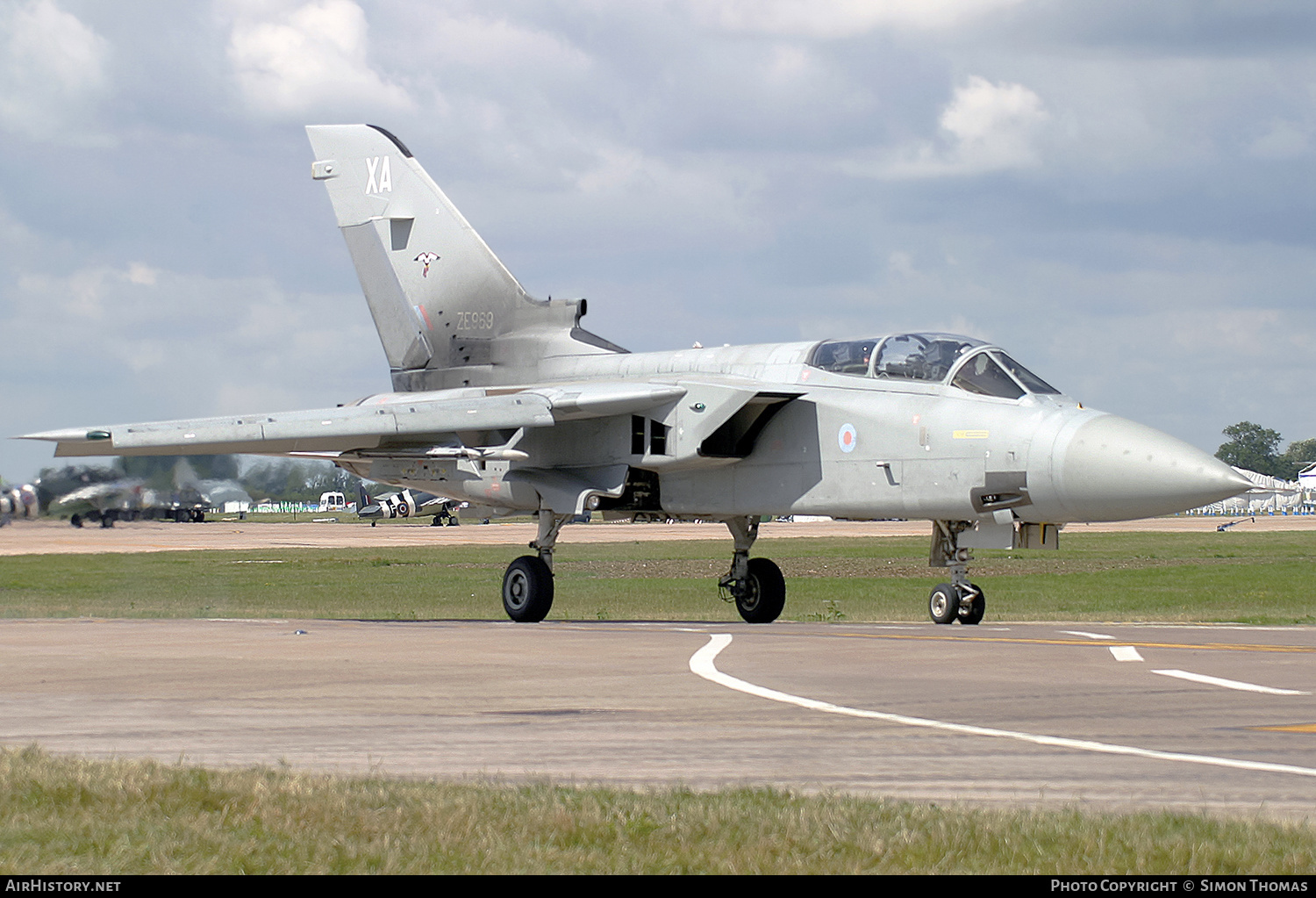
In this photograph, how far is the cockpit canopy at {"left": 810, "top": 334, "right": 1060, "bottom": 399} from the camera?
16250 millimetres

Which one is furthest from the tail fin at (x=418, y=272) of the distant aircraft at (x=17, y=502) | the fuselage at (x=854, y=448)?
the distant aircraft at (x=17, y=502)

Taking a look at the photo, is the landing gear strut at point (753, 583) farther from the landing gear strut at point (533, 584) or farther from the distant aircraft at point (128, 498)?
the distant aircraft at point (128, 498)

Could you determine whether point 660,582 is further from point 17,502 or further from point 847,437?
point 847,437

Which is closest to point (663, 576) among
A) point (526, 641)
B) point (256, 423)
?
point (256, 423)

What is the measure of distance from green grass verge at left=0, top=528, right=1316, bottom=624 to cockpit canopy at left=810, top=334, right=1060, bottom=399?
16.5ft

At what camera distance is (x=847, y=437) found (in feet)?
56.5

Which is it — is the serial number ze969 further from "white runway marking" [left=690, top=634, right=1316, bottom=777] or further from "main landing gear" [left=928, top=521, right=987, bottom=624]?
"white runway marking" [left=690, top=634, right=1316, bottom=777]

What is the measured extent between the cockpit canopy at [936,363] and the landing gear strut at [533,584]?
4.35 meters

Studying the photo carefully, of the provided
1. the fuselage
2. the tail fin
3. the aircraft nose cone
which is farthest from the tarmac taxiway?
the tail fin

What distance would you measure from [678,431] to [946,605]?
12.9ft

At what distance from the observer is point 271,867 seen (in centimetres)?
500

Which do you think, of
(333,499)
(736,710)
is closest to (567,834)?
(736,710)

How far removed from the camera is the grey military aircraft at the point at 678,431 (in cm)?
1554
